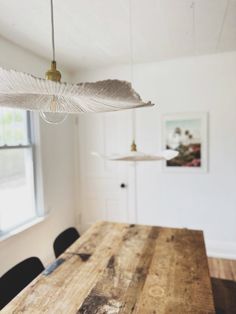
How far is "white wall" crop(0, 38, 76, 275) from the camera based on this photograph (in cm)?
237

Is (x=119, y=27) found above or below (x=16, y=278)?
above

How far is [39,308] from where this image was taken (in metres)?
1.19

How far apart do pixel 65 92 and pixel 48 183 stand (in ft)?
7.54

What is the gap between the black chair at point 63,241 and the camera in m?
1.96

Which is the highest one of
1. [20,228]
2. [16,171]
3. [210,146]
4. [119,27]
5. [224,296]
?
[119,27]

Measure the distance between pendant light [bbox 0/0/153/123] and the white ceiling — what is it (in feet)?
3.43

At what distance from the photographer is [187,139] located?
303 centimetres

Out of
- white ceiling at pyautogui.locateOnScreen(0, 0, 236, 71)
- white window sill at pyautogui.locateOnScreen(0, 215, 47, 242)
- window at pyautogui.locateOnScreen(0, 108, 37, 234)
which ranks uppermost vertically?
white ceiling at pyautogui.locateOnScreen(0, 0, 236, 71)

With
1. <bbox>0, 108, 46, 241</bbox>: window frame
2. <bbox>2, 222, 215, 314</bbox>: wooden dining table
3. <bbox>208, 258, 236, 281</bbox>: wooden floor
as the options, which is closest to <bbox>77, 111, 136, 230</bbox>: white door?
<bbox>0, 108, 46, 241</bbox>: window frame

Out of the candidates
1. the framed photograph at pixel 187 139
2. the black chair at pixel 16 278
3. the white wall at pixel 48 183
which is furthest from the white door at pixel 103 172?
the black chair at pixel 16 278

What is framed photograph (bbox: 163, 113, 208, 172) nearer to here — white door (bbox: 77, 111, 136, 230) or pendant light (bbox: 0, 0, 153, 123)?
white door (bbox: 77, 111, 136, 230)

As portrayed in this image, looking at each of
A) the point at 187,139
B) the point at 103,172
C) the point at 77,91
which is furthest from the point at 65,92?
the point at 103,172

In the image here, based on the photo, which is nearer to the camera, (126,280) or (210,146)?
(126,280)

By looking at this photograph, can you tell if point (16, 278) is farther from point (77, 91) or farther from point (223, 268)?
point (223, 268)
